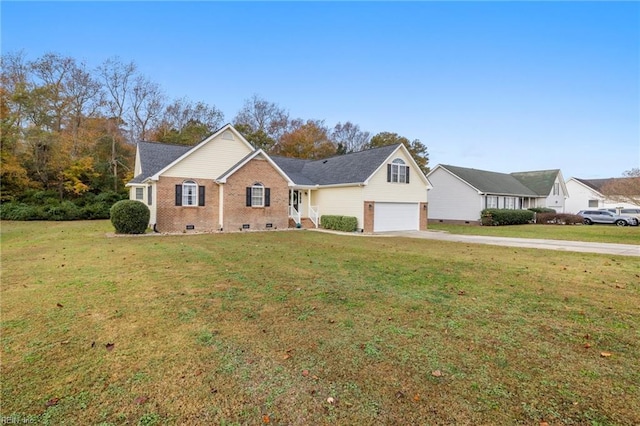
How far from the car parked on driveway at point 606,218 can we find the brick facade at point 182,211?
33.1 metres

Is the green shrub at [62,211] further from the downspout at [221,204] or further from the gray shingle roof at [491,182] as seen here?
the gray shingle roof at [491,182]

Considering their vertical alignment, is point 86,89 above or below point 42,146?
above

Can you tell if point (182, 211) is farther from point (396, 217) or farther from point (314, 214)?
point (396, 217)

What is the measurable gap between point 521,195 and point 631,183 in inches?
470

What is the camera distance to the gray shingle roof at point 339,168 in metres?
22.1

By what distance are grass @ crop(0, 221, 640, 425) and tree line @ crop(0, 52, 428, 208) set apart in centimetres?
2746

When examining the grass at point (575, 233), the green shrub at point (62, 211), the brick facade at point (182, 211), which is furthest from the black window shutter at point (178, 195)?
the grass at point (575, 233)

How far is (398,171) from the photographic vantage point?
22828mm

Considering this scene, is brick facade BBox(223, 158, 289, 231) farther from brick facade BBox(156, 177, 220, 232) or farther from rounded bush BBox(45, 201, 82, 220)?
rounded bush BBox(45, 201, 82, 220)

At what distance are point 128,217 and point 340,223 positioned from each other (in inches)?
484

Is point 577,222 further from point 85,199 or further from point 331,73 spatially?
point 85,199

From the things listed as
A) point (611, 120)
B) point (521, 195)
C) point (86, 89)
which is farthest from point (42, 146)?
point (521, 195)

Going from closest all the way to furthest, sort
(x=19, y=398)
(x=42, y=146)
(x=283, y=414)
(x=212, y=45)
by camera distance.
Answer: (x=283, y=414) < (x=19, y=398) < (x=212, y=45) < (x=42, y=146)

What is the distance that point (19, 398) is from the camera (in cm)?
287
